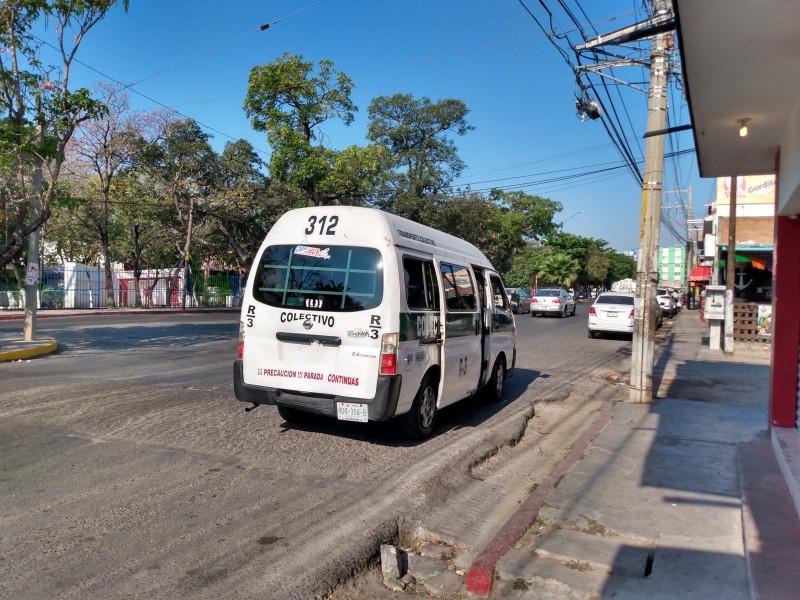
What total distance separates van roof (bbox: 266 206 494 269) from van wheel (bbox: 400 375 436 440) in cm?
153

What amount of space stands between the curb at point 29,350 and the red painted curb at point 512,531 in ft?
37.7

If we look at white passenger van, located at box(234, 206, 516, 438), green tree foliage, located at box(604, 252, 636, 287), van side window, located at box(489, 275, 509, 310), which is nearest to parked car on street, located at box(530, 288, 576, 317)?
van side window, located at box(489, 275, 509, 310)

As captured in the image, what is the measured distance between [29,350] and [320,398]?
10.1 metres

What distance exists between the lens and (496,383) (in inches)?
359

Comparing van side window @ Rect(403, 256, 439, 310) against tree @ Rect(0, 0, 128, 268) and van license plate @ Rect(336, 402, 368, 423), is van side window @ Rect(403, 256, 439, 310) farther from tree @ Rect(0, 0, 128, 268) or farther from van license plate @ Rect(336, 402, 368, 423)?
tree @ Rect(0, 0, 128, 268)

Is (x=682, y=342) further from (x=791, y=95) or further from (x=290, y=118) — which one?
(x=290, y=118)

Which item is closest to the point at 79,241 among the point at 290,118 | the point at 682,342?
the point at 290,118

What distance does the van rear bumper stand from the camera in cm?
570

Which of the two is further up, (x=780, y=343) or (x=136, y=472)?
(x=780, y=343)

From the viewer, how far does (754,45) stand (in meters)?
4.37

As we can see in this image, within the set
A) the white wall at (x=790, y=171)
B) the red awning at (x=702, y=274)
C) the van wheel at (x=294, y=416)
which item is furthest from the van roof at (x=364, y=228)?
the red awning at (x=702, y=274)

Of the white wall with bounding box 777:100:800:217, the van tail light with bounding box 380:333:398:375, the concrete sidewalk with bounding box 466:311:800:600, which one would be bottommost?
the concrete sidewalk with bounding box 466:311:800:600

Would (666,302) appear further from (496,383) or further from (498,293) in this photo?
(496,383)

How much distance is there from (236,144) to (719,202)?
23.9 metres
